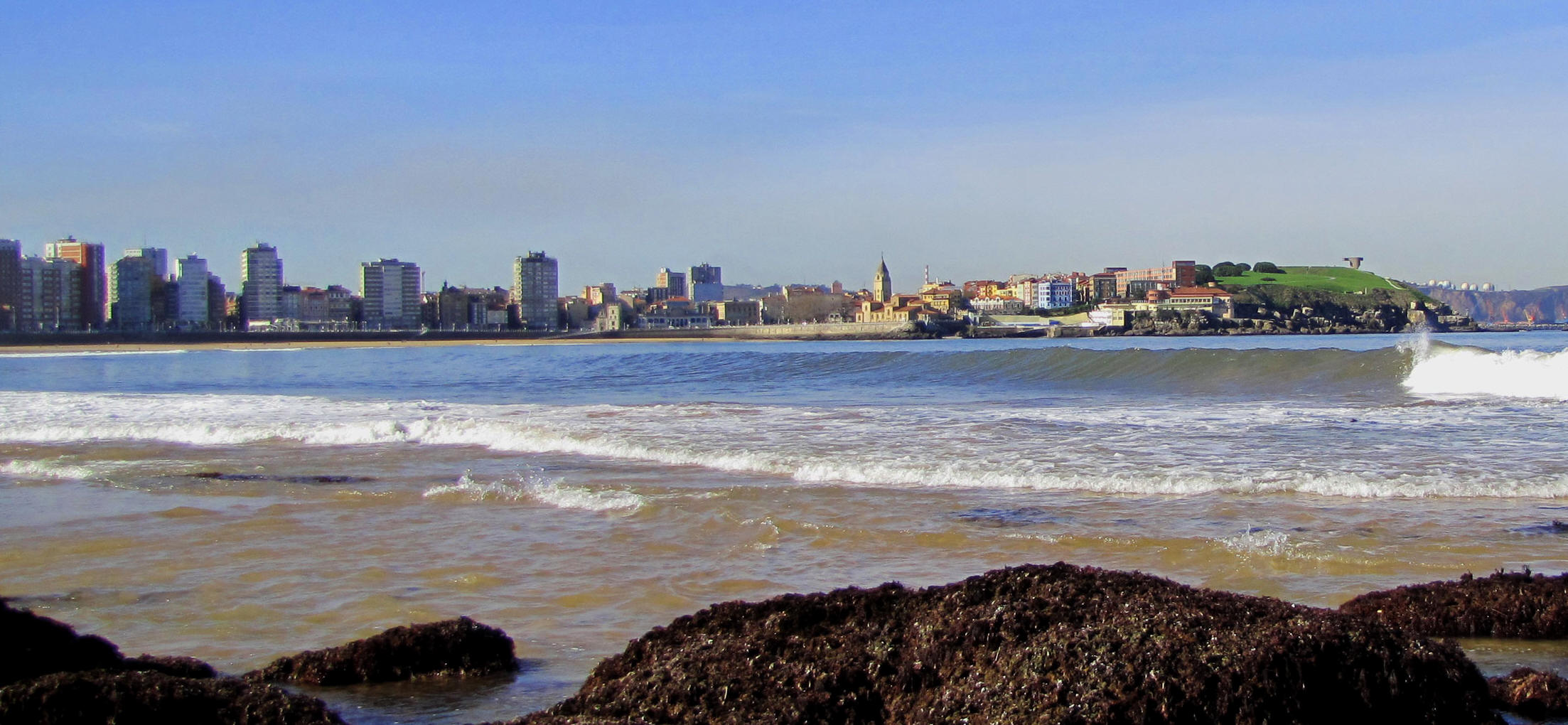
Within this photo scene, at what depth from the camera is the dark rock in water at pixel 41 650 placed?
10.4 ft

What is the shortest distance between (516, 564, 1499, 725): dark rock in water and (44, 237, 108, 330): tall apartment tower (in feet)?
491

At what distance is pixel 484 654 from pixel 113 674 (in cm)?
140

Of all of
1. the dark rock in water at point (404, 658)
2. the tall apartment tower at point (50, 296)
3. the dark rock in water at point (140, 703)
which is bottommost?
the dark rock in water at point (404, 658)

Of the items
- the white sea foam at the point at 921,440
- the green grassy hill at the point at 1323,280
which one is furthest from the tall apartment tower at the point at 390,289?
the white sea foam at the point at 921,440

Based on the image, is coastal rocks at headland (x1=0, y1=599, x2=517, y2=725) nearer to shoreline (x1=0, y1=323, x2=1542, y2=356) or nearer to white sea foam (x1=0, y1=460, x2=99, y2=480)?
white sea foam (x1=0, y1=460, x2=99, y2=480)

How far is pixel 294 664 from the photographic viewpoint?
4105mm

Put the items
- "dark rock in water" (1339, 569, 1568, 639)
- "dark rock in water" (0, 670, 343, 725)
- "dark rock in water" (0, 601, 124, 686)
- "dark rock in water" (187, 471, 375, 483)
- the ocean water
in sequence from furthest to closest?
"dark rock in water" (187, 471, 375, 483), the ocean water, "dark rock in water" (1339, 569, 1568, 639), "dark rock in water" (0, 601, 124, 686), "dark rock in water" (0, 670, 343, 725)

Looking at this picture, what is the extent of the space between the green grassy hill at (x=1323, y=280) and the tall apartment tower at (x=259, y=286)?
137458mm

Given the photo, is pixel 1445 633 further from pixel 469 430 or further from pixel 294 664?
pixel 469 430

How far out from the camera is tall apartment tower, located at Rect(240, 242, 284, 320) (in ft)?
535

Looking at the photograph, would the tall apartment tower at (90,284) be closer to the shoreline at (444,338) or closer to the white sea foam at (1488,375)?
the shoreline at (444,338)

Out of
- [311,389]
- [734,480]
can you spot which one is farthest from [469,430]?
[311,389]

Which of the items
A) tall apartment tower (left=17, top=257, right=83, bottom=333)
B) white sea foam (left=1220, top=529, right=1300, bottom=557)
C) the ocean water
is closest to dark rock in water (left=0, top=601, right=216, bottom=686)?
the ocean water

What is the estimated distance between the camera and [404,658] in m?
4.14
